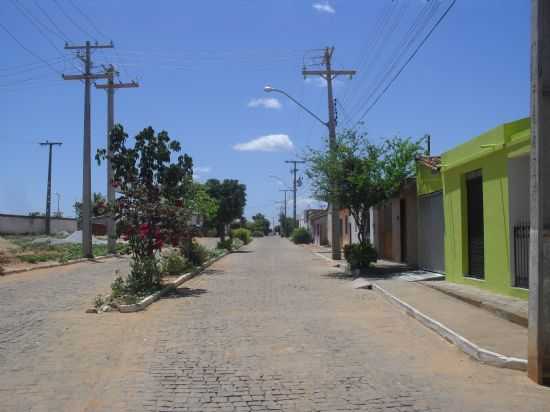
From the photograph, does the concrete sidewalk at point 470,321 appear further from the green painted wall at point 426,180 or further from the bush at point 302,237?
the bush at point 302,237

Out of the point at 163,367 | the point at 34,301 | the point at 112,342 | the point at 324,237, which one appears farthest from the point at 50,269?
the point at 324,237

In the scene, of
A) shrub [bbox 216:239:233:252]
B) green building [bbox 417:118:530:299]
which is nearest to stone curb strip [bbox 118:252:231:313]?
green building [bbox 417:118:530:299]

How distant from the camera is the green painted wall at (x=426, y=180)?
18.3 m

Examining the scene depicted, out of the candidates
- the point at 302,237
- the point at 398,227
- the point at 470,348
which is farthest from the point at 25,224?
the point at 470,348

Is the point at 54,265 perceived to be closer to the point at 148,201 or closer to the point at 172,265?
the point at 172,265

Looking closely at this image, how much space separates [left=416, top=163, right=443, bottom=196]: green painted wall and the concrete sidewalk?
395cm

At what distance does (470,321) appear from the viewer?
10.5m

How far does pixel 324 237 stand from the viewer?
2415 inches

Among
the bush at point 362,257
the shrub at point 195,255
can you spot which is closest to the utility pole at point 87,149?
the shrub at point 195,255

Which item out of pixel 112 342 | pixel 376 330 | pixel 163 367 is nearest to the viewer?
pixel 163 367

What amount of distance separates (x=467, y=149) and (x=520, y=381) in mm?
8556

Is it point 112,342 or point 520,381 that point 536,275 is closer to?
point 520,381

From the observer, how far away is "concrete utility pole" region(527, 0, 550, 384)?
6.87m

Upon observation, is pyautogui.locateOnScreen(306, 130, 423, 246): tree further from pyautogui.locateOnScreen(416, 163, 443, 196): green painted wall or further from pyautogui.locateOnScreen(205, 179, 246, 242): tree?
pyautogui.locateOnScreen(205, 179, 246, 242): tree
